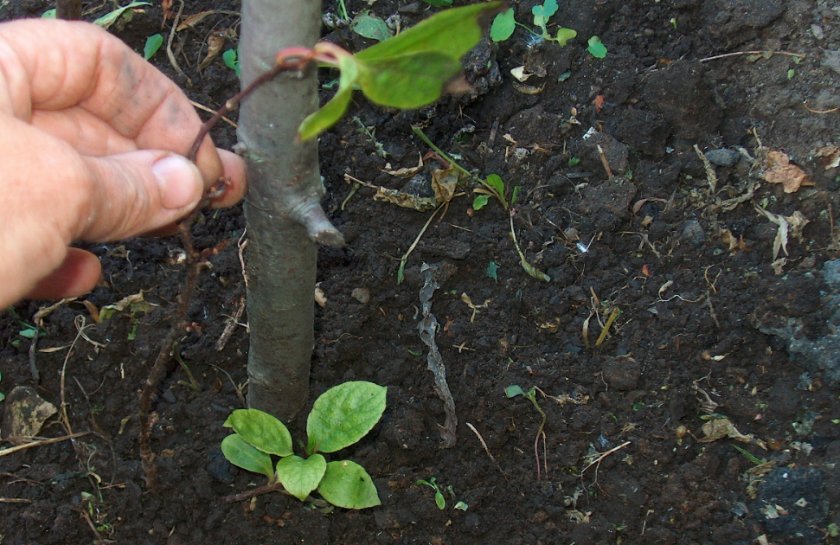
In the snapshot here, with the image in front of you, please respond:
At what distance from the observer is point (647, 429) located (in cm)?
163

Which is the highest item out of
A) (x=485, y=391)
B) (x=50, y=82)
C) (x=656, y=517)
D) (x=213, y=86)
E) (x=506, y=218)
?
(x=50, y=82)

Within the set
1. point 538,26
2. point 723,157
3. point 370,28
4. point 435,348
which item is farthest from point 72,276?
point 723,157

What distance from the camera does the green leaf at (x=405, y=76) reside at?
75cm

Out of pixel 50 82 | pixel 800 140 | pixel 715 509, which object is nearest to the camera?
pixel 50 82

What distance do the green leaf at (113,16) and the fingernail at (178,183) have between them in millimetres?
960

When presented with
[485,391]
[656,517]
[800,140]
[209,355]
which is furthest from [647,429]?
[209,355]

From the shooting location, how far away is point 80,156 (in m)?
1.05

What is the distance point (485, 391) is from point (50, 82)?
0.98 metres

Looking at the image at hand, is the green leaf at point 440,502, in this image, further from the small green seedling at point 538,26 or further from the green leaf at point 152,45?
the green leaf at point 152,45

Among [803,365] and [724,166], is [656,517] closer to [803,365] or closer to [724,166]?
[803,365]

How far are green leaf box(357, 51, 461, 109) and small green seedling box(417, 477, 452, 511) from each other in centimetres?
101

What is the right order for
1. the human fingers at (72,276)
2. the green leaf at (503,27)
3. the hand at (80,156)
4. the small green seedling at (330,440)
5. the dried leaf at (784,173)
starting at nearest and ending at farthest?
1. the hand at (80,156)
2. the human fingers at (72,276)
3. the small green seedling at (330,440)
4. the dried leaf at (784,173)
5. the green leaf at (503,27)

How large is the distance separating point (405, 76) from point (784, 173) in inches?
51.2

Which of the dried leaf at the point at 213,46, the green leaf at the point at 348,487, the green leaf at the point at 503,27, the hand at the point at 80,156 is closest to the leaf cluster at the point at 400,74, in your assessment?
the hand at the point at 80,156
